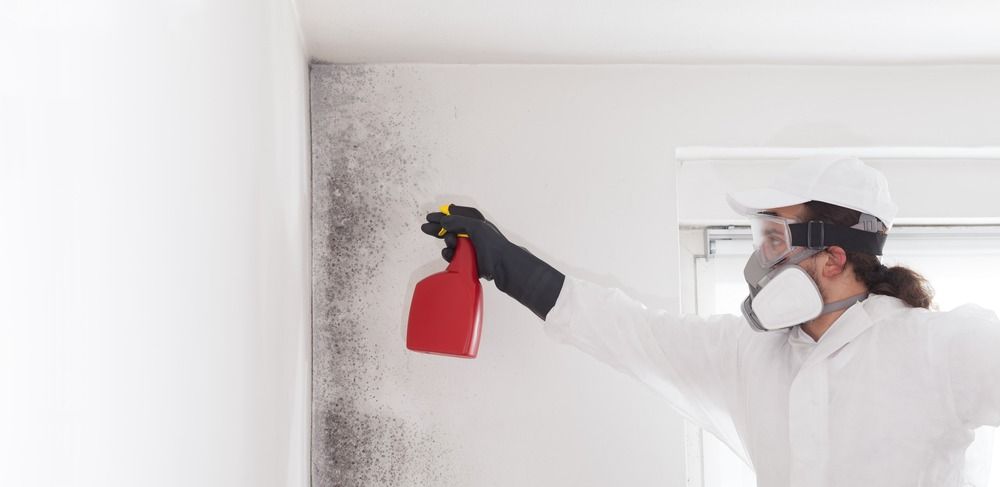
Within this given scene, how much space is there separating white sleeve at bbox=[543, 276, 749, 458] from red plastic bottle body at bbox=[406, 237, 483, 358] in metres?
0.20

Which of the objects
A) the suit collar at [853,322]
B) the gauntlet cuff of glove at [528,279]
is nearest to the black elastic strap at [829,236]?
the suit collar at [853,322]

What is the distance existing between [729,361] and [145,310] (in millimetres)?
1482

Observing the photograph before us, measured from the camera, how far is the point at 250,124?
1.43m

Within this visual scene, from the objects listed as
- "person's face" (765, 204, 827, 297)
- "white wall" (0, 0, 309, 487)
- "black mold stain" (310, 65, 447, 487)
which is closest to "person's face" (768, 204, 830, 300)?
"person's face" (765, 204, 827, 297)

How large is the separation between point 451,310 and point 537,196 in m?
0.59

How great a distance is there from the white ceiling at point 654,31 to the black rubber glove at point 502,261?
494 millimetres

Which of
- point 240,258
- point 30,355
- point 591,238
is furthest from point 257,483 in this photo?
point 591,238

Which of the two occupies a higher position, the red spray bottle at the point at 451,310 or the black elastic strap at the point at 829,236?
the black elastic strap at the point at 829,236

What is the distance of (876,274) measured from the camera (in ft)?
6.24

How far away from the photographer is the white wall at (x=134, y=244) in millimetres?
583

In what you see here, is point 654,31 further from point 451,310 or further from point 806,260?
point 451,310

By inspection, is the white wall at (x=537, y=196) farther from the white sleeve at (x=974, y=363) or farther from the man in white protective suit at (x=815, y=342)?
the white sleeve at (x=974, y=363)

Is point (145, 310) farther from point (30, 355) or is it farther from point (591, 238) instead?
point (591, 238)

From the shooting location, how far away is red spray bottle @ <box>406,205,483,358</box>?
192 cm
